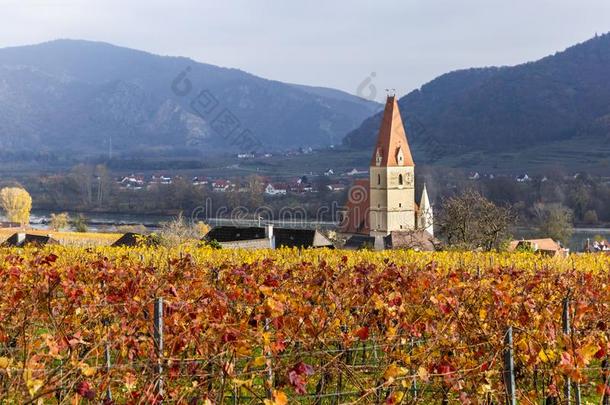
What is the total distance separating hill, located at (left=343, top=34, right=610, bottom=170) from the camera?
14612 cm

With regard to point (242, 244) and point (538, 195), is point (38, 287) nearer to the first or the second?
point (242, 244)

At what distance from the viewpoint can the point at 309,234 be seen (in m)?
41.5

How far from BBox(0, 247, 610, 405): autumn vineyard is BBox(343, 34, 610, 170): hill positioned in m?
129

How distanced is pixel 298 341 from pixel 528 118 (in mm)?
163483

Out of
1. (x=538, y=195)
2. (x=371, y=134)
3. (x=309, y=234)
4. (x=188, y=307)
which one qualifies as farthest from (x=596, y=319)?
(x=371, y=134)

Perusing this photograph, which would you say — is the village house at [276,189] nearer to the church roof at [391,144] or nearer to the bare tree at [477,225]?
the church roof at [391,144]

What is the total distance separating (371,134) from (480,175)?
66.4 meters

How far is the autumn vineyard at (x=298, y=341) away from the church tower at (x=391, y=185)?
188ft

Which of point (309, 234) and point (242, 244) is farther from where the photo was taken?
point (309, 234)

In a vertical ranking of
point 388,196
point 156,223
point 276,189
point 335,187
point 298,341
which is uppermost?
point 298,341

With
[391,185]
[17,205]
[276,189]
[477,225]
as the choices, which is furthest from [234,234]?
[276,189]

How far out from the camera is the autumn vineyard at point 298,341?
5145mm

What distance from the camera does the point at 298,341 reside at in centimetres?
683

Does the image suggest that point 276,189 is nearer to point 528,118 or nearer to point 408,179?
point 528,118
